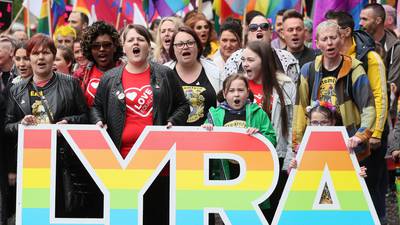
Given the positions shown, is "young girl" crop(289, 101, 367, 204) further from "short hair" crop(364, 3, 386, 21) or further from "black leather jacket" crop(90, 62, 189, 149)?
"short hair" crop(364, 3, 386, 21)

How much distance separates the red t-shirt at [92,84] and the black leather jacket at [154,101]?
317 mm

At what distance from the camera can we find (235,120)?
7434 mm

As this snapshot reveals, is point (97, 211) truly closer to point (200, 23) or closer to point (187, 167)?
point (187, 167)

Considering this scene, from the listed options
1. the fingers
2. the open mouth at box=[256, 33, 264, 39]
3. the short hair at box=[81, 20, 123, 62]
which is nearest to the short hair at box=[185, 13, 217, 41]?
the open mouth at box=[256, 33, 264, 39]

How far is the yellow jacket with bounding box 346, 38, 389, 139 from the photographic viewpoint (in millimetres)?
7863

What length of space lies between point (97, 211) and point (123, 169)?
2.21 feet

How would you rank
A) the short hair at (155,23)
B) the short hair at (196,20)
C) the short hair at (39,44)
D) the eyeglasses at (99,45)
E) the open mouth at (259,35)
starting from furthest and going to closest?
the short hair at (155,23), the short hair at (196,20), the open mouth at (259,35), the eyeglasses at (99,45), the short hair at (39,44)

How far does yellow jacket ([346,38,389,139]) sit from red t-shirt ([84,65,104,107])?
211cm

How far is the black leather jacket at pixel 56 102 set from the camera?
748cm

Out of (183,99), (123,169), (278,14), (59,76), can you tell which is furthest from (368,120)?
(278,14)

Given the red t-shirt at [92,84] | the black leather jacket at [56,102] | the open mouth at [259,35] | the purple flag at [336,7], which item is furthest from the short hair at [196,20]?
the black leather jacket at [56,102]

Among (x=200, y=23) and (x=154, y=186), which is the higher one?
(x=200, y=23)

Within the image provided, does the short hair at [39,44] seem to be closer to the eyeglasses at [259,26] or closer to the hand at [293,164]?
the hand at [293,164]

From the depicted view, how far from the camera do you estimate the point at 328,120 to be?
7.54m
